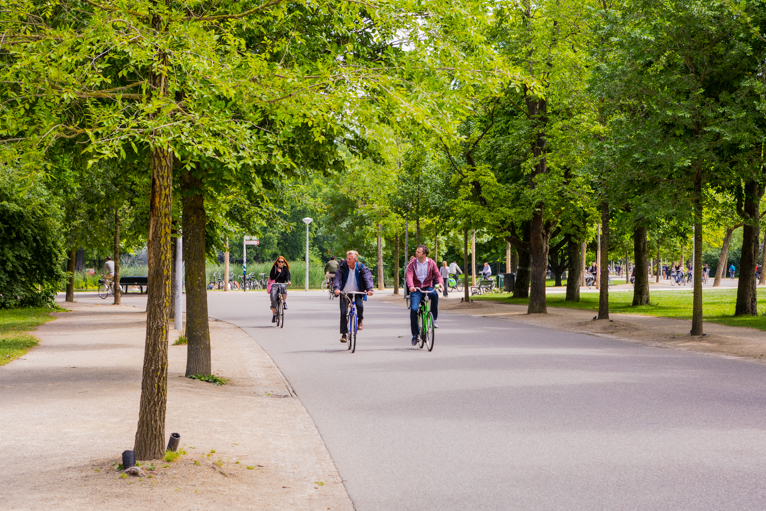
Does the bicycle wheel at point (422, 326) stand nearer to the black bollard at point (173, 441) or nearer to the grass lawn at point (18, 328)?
the grass lawn at point (18, 328)

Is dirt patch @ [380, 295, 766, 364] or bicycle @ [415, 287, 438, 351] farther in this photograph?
dirt patch @ [380, 295, 766, 364]

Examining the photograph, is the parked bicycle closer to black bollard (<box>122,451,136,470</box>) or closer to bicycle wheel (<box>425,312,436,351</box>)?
bicycle wheel (<box>425,312,436,351</box>)

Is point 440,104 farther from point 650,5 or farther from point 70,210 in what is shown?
point 70,210

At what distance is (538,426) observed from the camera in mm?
7609

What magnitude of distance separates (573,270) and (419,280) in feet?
68.9

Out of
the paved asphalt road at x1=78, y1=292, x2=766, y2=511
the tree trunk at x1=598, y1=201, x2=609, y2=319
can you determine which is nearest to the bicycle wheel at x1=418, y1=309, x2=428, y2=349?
the paved asphalt road at x1=78, y1=292, x2=766, y2=511

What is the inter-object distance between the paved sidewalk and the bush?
48.5 feet

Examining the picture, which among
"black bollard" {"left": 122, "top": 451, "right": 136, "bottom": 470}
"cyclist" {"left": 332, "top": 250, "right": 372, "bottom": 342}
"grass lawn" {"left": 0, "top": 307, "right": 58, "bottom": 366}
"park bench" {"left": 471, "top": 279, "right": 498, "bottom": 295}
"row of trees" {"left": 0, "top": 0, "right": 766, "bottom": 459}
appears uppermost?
"row of trees" {"left": 0, "top": 0, "right": 766, "bottom": 459}

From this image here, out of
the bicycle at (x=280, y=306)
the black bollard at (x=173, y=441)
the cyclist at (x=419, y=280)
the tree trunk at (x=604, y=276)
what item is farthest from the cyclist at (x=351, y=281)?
the black bollard at (x=173, y=441)

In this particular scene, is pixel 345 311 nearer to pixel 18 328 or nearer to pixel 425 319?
pixel 425 319

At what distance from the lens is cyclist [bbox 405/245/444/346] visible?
14.8 meters

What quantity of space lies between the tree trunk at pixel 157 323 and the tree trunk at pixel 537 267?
67.9 feet

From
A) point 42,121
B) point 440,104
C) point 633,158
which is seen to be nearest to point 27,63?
point 42,121

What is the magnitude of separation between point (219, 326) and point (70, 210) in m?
12.0
